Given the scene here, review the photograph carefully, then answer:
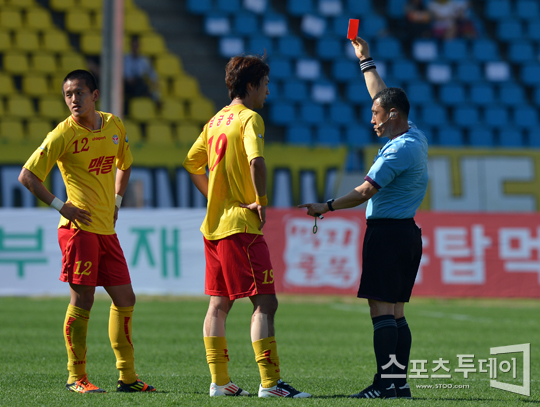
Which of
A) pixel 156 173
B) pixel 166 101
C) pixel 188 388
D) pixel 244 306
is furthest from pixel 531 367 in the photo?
pixel 166 101

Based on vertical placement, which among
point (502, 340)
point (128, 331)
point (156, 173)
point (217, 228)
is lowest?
point (502, 340)

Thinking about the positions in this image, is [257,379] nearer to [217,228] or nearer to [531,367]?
[217,228]

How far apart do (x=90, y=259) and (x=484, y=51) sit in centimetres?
1900

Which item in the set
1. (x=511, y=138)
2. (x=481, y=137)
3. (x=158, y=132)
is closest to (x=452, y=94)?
(x=481, y=137)

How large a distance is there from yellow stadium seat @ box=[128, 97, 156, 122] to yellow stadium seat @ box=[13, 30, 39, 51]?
2803 millimetres

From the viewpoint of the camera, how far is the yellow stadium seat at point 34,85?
1770 centimetres

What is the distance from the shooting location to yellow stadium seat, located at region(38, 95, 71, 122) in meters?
17.2

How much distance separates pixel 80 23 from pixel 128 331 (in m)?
15.2

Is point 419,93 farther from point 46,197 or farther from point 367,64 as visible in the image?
point 46,197

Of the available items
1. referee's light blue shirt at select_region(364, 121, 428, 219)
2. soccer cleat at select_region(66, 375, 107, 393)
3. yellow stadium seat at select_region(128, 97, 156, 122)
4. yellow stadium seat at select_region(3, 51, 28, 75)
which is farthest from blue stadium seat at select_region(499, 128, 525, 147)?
soccer cleat at select_region(66, 375, 107, 393)

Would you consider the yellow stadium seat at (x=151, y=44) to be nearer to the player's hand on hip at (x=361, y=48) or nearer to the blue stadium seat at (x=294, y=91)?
the blue stadium seat at (x=294, y=91)

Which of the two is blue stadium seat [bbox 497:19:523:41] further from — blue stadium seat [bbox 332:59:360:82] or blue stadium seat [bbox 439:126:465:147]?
blue stadium seat [bbox 332:59:360:82]

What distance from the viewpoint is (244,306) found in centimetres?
1276

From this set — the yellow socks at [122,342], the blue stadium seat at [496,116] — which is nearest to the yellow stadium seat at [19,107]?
the blue stadium seat at [496,116]
